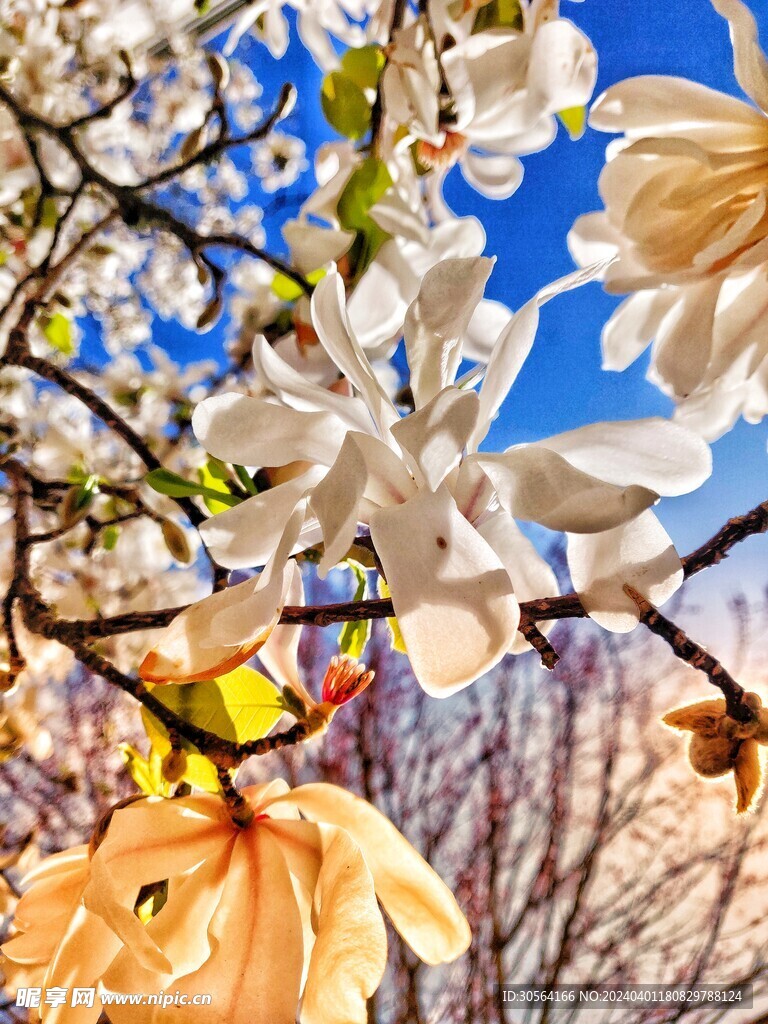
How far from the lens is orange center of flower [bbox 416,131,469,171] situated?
30cm

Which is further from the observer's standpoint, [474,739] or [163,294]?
[163,294]

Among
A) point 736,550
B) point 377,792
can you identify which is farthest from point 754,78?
point 377,792

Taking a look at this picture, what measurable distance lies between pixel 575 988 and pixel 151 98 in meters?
0.74

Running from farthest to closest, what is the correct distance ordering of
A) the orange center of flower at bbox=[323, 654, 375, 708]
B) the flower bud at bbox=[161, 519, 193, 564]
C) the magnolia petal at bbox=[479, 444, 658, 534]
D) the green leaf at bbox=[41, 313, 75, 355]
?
1. the green leaf at bbox=[41, 313, 75, 355]
2. the flower bud at bbox=[161, 519, 193, 564]
3. the orange center of flower at bbox=[323, 654, 375, 708]
4. the magnolia petal at bbox=[479, 444, 658, 534]

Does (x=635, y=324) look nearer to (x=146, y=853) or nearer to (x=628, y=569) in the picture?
(x=628, y=569)

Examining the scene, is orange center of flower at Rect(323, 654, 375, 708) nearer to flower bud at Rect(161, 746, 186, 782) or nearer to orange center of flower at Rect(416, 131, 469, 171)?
flower bud at Rect(161, 746, 186, 782)

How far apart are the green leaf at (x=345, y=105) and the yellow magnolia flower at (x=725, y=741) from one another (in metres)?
0.27

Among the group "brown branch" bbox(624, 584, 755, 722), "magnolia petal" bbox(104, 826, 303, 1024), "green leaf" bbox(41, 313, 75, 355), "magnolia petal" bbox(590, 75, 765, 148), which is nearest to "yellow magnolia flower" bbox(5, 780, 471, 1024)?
"magnolia petal" bbox(104, 826, 303, 1024)

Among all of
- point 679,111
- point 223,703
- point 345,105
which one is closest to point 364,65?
point 345,105

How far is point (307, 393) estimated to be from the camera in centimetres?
20

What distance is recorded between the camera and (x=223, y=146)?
0.36 m

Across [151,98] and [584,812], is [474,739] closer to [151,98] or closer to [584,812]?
[584,812]

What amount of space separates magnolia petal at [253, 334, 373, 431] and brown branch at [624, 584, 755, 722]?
0.08 metres

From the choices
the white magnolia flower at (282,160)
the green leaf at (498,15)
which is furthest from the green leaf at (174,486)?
the white magnolia flower at (282,160)
